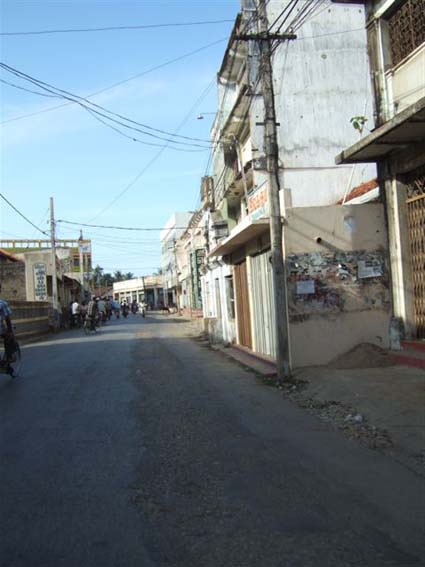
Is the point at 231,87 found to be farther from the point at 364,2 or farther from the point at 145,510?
the point at 145,510

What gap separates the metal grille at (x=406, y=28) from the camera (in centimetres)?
1066

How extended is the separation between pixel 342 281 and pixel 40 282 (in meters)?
31.0

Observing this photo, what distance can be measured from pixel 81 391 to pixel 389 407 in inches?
215

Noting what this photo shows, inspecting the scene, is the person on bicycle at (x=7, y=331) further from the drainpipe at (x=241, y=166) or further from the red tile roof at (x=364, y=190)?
the drainpipe at (x=241, y=166)

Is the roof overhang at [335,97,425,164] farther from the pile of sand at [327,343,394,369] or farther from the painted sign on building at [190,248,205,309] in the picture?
the painted sign on building at [190,248,205,309]

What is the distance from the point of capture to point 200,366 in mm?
15016

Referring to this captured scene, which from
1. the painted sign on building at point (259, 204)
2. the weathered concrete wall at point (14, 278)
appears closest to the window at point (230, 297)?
the painted sign on building at point (259, 204)

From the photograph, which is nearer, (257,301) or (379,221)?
(379,221)

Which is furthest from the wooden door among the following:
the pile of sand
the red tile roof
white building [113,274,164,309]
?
white building [113,274,164,309]

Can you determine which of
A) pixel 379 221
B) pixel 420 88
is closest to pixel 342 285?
pixel 379 221

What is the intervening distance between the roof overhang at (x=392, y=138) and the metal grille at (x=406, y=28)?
172 cm

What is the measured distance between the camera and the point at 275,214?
1193 centimetres

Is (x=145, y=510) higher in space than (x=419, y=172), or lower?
lower

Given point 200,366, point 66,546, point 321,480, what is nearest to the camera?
point 66,546
